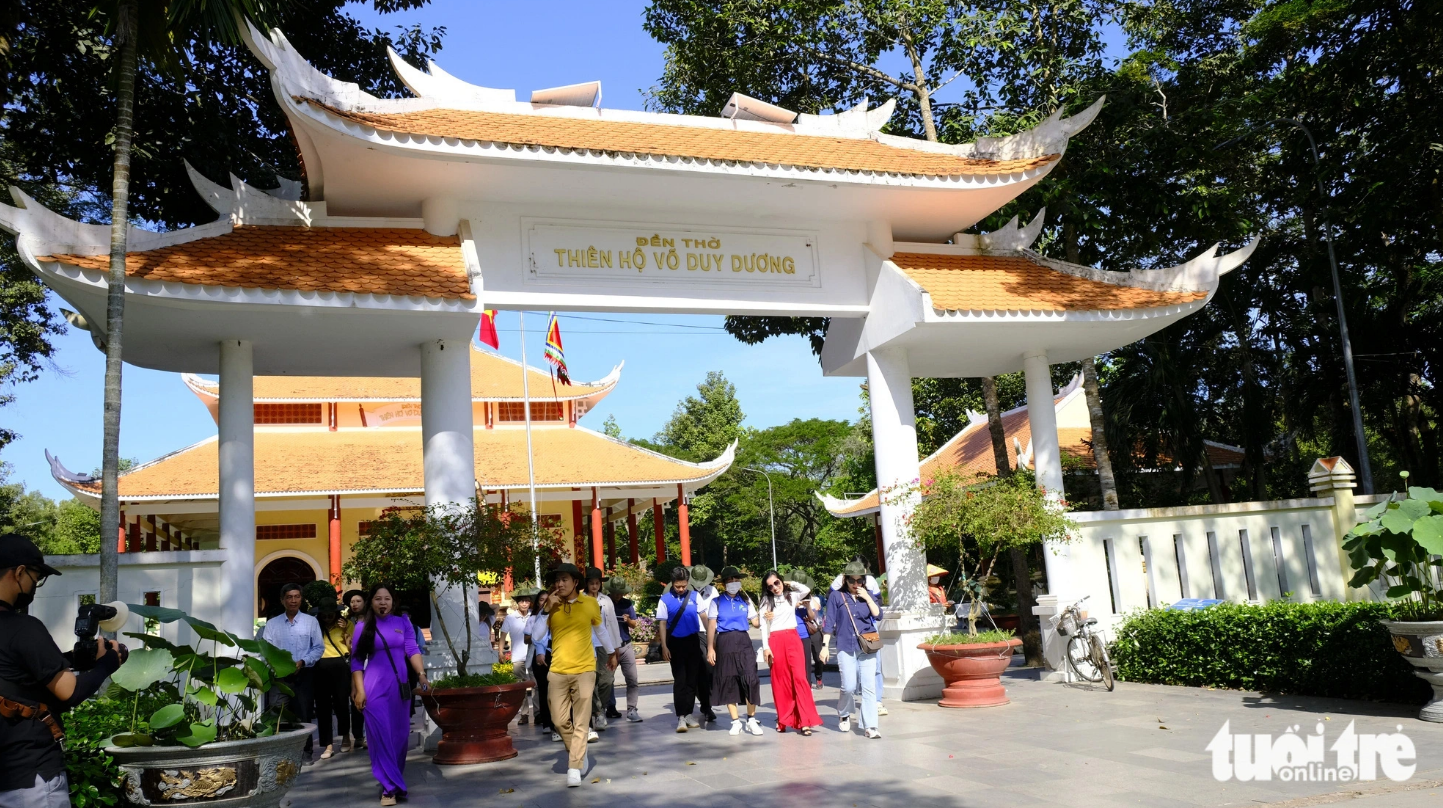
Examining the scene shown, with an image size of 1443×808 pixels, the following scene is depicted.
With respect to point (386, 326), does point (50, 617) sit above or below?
below

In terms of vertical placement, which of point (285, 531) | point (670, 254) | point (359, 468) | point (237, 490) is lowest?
point (237, 490)

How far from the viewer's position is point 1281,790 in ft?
19.8

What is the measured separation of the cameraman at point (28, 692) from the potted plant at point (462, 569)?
4.10 m

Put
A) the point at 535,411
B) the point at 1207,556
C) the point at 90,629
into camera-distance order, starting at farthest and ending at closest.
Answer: the point at 535,411, the point at 1207,556, the point at 90,629

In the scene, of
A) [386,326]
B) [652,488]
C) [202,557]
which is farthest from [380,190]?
[652,488]

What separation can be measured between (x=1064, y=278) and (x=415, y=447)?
19042mm

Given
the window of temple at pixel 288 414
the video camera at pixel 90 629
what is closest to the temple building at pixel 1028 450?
the window of temple at pixel 288 414

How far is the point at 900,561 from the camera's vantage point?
1128 centimetres

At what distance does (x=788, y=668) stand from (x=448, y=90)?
763cm

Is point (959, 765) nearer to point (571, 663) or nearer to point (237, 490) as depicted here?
point (571, 663)

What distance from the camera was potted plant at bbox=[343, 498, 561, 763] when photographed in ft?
27.2

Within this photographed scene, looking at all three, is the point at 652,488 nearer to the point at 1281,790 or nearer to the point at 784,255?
the point at 784,255

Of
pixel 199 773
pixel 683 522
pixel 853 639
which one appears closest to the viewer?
pixel 199 773

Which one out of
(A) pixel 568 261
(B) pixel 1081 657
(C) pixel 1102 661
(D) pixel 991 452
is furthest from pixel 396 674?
(D) pixel 991 452
